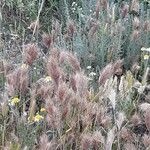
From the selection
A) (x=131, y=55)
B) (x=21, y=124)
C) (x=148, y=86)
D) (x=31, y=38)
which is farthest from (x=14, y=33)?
(x=21, y=124)

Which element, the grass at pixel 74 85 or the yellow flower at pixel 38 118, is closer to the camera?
the grass at pixel 74 85

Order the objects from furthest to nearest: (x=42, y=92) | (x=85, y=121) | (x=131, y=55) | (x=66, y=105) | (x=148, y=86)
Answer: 1. (x=131, y=55)
2. (x=148, y=86)
3. (x=42, y=92)
4. (x=85, y=121)
5. (x=66, y=105)

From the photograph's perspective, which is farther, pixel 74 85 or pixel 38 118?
pixel 38 118

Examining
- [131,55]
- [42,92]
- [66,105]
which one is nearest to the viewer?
[66,105]

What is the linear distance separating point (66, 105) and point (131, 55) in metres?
1.31

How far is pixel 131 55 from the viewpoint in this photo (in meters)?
3.15

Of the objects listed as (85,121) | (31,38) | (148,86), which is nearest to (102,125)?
(85,121)

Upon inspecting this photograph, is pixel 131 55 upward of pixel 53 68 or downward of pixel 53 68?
downward

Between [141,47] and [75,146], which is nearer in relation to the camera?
[75,146]

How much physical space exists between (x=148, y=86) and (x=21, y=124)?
103 centimetres

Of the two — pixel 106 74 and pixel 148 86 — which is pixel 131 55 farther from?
pixel 106 74

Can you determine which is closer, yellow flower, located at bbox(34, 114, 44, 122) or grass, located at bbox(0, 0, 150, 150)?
grass, located at bbox(0, 0, 150, 150)

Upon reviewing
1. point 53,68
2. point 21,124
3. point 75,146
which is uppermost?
point 53,68

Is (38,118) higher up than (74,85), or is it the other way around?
(74,85)
